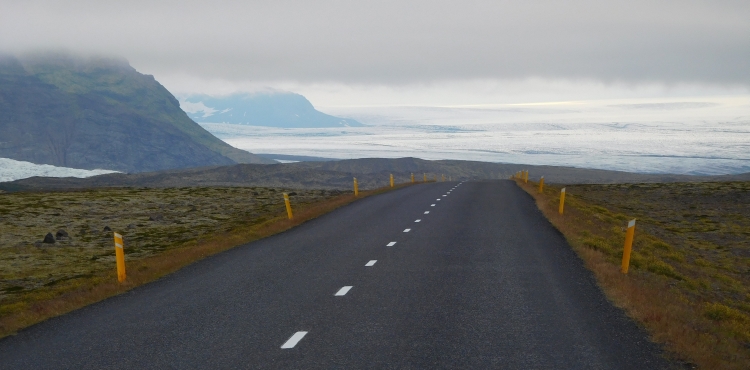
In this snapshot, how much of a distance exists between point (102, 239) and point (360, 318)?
2384cm

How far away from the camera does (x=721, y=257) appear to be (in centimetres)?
2927

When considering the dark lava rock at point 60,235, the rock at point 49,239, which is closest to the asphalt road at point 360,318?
the rock at point 49,239

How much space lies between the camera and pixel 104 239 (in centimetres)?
3158

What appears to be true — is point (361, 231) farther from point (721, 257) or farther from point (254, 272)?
point (721, 257)

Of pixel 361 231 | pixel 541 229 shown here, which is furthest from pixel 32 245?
pixel 541 229

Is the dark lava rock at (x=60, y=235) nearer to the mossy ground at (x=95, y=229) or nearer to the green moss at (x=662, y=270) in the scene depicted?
the mossy ground at (x=95, y=229)

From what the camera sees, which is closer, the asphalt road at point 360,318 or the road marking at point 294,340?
the asphalt road at point 360,318

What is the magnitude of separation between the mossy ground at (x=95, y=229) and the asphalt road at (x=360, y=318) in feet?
14.5

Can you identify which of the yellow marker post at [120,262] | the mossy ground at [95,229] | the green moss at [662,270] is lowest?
the mossy ground at [95,229]

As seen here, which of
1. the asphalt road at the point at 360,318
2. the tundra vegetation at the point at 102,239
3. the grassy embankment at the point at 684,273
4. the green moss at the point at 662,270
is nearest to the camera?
the asphalt road at the point at 360,318

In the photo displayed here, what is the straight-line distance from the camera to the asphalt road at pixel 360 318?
8.84 meters

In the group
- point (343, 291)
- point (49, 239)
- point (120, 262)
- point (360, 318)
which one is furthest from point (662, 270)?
point (49, 239)

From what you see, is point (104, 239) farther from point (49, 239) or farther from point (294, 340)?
point (294, 340)

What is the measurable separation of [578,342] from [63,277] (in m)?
16.6
